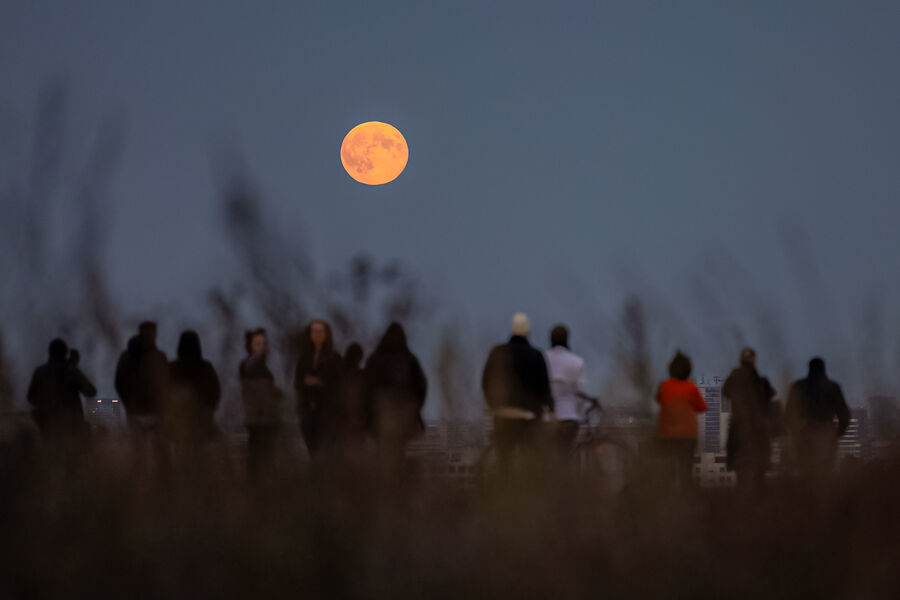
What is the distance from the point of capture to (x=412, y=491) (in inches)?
216

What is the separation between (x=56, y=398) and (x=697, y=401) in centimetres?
583

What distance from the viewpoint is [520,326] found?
9320 mm

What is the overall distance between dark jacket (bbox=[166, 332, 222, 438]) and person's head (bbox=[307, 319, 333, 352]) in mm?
806

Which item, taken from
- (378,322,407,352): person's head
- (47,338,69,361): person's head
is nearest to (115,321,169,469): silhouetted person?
(47,338,69,361): person's head

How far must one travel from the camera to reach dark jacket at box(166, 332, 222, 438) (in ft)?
18.2

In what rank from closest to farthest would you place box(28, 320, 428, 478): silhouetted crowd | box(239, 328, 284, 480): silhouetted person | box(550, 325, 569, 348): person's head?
box(239, 328, 284, 480): silhouetted person
box(28, 320, 428, 478): silhouetted crowd
box(550, 325, 569, 348): person's head

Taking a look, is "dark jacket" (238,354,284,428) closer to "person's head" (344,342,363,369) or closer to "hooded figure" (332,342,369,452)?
"hooded figure" (332,342,369,452)

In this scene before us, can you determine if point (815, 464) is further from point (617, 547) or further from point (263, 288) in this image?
point (263, 288)

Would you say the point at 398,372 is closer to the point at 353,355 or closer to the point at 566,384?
the point at 353,355

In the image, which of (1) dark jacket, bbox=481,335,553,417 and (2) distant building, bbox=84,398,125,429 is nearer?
(2) distant building, bbox=84,398,125,429

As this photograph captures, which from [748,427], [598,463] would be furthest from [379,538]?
[748,427]

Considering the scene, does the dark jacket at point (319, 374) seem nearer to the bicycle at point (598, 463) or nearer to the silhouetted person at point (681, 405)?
the bicycle at point (598, 463)

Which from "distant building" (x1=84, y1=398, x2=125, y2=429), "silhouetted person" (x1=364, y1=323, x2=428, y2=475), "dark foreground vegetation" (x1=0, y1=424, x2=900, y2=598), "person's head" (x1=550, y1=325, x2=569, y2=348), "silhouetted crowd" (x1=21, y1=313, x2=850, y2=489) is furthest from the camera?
"person's head" (x1=550, y1=325, x2=569, y2=348)

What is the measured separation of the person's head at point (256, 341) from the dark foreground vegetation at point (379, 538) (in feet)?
7.98
